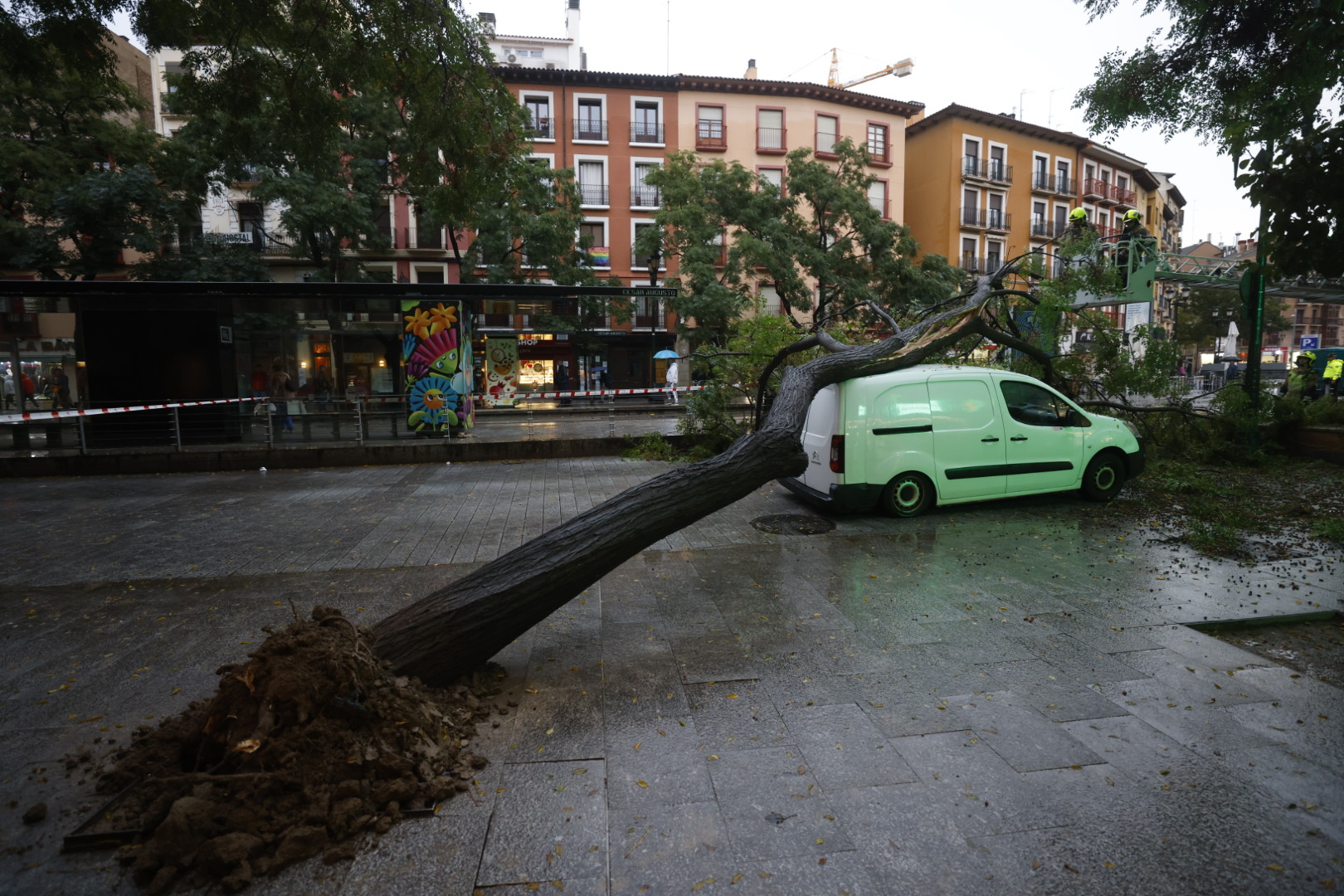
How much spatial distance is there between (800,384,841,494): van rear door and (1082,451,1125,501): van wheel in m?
3.30

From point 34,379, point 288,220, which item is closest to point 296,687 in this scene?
point 34,379

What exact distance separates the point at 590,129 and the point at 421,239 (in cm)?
1027

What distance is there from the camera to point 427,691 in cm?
339

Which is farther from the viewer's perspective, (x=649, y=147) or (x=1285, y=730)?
(x=649, y=147)

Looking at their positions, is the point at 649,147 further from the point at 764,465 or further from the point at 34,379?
the point at 764,465

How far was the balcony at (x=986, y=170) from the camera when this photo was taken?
4047 centimetres

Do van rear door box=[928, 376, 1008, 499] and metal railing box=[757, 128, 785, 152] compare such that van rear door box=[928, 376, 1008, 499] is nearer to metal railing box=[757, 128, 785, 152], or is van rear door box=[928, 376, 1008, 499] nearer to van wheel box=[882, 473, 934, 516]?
van wheel box=[882, 473, 934, 516]

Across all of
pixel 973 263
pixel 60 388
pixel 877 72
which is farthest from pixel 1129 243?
pixel 877 72

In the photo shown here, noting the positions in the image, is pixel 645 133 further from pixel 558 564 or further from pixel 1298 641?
pixel 1298 641

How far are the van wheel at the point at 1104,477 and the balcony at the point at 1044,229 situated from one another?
41549 millimetres

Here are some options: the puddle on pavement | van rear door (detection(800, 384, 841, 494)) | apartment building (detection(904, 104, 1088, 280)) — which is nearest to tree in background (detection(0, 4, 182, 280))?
van rear door (detection(800, 384, 841, 494))

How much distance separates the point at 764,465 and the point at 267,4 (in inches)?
216

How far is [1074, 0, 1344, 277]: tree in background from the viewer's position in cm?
486

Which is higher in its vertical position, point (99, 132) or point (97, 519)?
point (99, 132)
